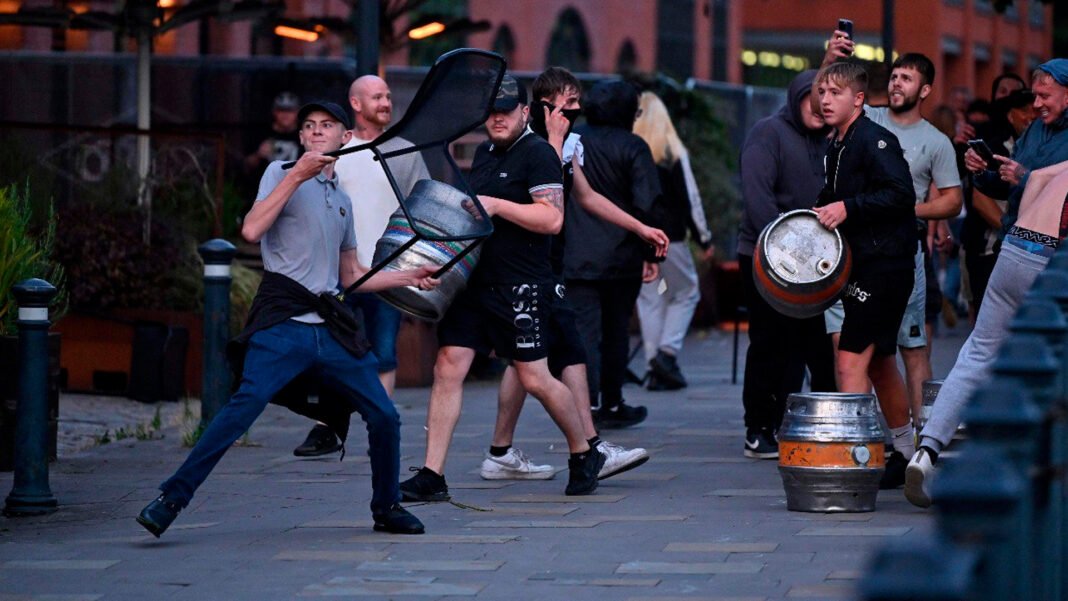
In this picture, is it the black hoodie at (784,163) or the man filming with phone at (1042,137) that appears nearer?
the man filming with phone at (1042,137)

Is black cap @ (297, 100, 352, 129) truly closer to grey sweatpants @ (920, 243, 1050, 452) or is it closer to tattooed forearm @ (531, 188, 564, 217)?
tattooed forearm @ (531, 188, 564, 217)

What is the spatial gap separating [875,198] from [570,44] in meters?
38.7

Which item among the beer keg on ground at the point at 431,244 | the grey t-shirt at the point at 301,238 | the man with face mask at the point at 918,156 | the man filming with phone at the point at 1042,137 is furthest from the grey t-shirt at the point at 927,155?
the grey t-shirt at the point at 301,238

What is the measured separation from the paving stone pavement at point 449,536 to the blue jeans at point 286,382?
0.76ft

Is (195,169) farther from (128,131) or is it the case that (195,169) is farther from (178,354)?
(178,354)

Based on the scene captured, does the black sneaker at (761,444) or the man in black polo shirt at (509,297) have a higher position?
the man in black polo shirt at (509,297)

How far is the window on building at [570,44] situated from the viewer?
147ft

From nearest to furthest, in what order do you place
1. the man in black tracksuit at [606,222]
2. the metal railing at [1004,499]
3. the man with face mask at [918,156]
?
1. the metal railing at [1004,499]
2. the man with face mask at [918,156]
3. the man in black tracksuit at [606,222]

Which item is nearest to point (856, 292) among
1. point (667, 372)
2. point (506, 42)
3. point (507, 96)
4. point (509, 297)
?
point (509, 297)

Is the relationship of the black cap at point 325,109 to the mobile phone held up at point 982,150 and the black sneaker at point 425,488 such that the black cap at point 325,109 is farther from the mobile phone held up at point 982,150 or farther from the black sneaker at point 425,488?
the mobile phone held up at point 982,150

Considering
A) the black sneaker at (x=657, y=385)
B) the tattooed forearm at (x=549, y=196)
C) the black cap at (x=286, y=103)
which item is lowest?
the black sneaker at (x=657, y=385)

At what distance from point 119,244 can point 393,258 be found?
516cm

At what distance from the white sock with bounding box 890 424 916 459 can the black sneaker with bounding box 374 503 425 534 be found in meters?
2.34

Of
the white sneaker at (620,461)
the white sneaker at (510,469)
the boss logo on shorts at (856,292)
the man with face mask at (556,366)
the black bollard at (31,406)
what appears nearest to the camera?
the black bollard at (31,406)
